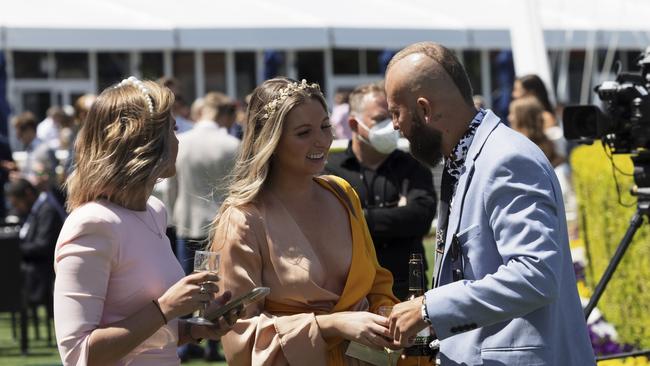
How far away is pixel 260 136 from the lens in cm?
441

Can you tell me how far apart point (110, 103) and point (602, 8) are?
2451cm

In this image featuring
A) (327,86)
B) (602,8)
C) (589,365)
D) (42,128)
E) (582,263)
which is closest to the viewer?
(589,365)

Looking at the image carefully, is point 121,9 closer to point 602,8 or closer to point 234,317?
point 602,8

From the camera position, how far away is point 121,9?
23.9 metres

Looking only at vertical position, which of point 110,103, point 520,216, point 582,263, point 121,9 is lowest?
point 582,263

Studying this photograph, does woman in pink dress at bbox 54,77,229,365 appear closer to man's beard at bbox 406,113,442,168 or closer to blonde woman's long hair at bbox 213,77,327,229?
blonde woman's long hair at bbox 213,77,327,229

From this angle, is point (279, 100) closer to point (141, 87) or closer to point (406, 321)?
point (141, 87)

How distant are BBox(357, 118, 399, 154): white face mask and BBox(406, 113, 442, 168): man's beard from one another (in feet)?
7.81

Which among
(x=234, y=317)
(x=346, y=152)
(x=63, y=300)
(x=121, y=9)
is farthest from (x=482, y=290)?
(x=121, y=9)

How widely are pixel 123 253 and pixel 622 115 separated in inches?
118

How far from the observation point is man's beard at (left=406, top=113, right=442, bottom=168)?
3779 millimetres

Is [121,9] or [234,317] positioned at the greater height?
[121,9]

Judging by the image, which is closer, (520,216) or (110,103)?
(520,216)

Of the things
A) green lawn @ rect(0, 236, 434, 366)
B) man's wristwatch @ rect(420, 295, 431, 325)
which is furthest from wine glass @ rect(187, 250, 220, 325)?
green lawn @ rect(0, 236, 434, 366)
